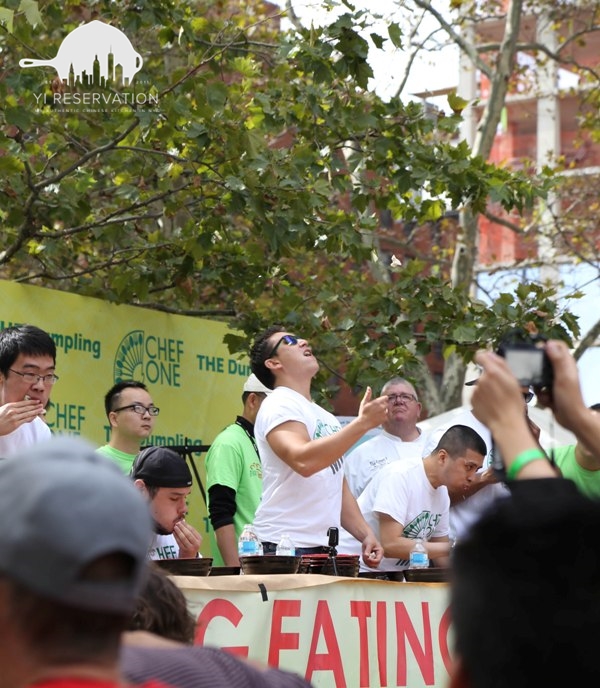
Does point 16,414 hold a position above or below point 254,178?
below

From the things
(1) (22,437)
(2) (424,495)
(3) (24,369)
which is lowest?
(2) (424,495)

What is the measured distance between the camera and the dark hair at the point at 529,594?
1.52m

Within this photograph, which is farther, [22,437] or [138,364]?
[138,364]

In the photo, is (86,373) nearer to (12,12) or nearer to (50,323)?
(50,323)

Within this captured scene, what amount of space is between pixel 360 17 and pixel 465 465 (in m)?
2.79

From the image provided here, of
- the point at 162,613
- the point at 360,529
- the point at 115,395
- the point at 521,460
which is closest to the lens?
the point at 521,460

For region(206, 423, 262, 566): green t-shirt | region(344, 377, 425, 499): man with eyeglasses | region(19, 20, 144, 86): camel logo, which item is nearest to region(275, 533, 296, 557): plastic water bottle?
region(206, 423, 262, 566): green t-shirt

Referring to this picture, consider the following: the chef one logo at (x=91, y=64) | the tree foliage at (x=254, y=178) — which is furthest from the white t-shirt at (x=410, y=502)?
the chef one logo at (x=91, y=64)

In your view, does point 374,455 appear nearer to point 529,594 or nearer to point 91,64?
point 91,64

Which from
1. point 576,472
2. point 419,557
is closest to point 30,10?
point 419,557

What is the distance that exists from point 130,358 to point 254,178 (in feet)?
4.80

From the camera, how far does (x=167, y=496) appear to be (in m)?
5.16

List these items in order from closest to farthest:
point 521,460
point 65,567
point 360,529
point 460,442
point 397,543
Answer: point 65,567 < point 521,460 < point 360,529 < point 397,543 < point 460,442

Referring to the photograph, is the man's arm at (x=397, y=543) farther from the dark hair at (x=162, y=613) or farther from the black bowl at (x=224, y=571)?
the dark hair at (x=162, y=613)
